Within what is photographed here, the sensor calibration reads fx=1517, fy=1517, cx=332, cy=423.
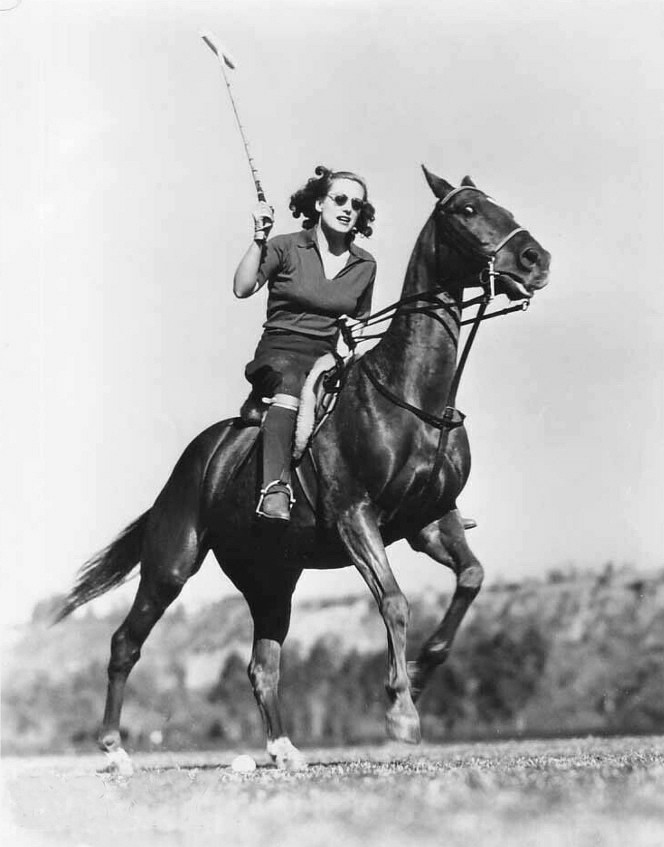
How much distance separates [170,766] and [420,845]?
3577 mm

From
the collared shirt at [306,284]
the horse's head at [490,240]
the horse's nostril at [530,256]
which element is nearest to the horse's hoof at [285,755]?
the collared shirt at [306,284]

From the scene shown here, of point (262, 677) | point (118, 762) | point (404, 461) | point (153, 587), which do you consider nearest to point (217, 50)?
point (404, 461)

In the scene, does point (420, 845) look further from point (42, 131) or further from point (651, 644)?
point (42, 131)

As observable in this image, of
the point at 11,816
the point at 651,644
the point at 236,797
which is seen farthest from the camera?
the point at 651,644

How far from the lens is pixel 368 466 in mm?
8875

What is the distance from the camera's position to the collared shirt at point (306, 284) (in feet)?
31.5

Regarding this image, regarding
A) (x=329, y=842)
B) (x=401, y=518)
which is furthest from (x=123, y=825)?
(x=401, y=518)

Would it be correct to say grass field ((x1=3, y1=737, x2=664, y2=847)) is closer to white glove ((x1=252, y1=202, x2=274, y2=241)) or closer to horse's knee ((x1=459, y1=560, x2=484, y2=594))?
horse's knee ((x1=459, y1=560, x2=484, y2=594))

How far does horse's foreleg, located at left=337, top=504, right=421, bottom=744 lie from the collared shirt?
1.46 m

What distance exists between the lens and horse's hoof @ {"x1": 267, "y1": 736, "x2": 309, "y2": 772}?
956 centimetres

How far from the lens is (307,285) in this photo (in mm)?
9594

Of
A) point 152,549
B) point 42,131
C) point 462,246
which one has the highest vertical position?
point 42,131

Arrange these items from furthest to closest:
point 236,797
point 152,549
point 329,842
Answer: point 152,549 < point 236,797 < point 329,842

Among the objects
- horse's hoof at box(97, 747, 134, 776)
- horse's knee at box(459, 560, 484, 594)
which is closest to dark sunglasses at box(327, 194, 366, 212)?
horse's knee at box(459, 560, 484, 594)
